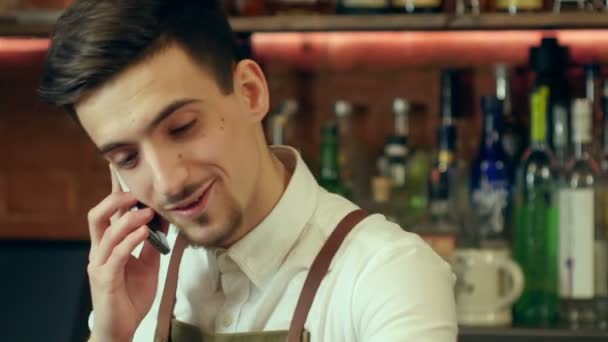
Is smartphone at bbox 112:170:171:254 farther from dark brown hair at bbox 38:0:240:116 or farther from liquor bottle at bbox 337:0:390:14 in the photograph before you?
liquor bottle at bbox 337:0:390:14

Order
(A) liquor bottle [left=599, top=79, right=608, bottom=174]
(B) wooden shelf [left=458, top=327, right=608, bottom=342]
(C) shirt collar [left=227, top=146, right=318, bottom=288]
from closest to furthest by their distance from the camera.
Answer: (C) shirt collar [left=227, top=146, right=318, bottom=288] → (B) wooden shelf [left=458, top=327, right=608, bottom=342] → (A) liquor bottle [left=599, top=79, right=608, bottom=174]

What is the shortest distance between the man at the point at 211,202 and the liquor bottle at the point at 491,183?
34.8 inches

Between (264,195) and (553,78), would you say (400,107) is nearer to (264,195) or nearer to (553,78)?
(553,78)

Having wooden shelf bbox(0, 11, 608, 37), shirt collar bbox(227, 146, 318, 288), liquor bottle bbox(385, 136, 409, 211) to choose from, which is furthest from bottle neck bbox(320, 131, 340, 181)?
shirt collar bbox(227, 146, 318, 288)

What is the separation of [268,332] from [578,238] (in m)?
1.03

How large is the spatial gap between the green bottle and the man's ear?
0.97m

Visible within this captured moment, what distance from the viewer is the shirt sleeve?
1156 millimetres

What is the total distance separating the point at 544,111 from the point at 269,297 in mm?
984

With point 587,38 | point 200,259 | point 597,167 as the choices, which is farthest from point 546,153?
point 200,259

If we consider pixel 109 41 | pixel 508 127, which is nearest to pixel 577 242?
pixel 508 127

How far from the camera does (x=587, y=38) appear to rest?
2363mm

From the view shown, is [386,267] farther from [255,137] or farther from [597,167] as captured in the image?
[597,167]

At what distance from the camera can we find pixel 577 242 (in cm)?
212

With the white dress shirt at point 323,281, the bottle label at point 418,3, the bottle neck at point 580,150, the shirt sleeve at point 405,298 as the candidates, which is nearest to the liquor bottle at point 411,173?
the bottle label at point 418,3
